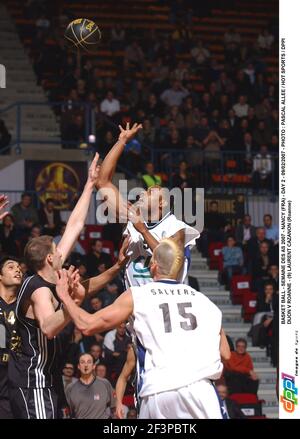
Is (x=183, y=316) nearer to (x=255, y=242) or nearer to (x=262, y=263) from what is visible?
(x=262, y=263)

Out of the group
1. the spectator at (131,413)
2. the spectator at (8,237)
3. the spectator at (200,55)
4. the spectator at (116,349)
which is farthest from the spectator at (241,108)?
the spectator at (131,413)

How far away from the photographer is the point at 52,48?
78.5 ft

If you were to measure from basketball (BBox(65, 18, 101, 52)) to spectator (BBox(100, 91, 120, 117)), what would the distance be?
448 inches

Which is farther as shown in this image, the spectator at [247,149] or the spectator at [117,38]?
the spectator at [117,38]

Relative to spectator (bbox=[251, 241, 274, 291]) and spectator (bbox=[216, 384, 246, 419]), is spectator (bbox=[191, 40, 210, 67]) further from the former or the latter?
spectator (bbox=[216, 384, 246, 419])

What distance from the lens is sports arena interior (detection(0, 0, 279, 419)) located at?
1795cm

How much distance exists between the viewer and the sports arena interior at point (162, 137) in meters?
18.0

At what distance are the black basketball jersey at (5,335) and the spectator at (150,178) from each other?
33.0 ft

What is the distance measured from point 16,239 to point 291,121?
306 inches

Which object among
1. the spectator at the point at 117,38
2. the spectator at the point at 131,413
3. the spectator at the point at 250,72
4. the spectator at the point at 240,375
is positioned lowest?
the spectator at the point at 131,413

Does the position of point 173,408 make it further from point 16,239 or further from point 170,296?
point 16,239

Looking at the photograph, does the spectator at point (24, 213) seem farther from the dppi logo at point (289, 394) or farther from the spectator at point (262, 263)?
the dppi logo at point (289, 394)

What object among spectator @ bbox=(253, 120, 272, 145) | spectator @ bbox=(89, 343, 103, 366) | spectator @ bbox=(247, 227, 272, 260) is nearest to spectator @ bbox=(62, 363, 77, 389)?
spectator @ bbox=(89, 343, 103, 366)
